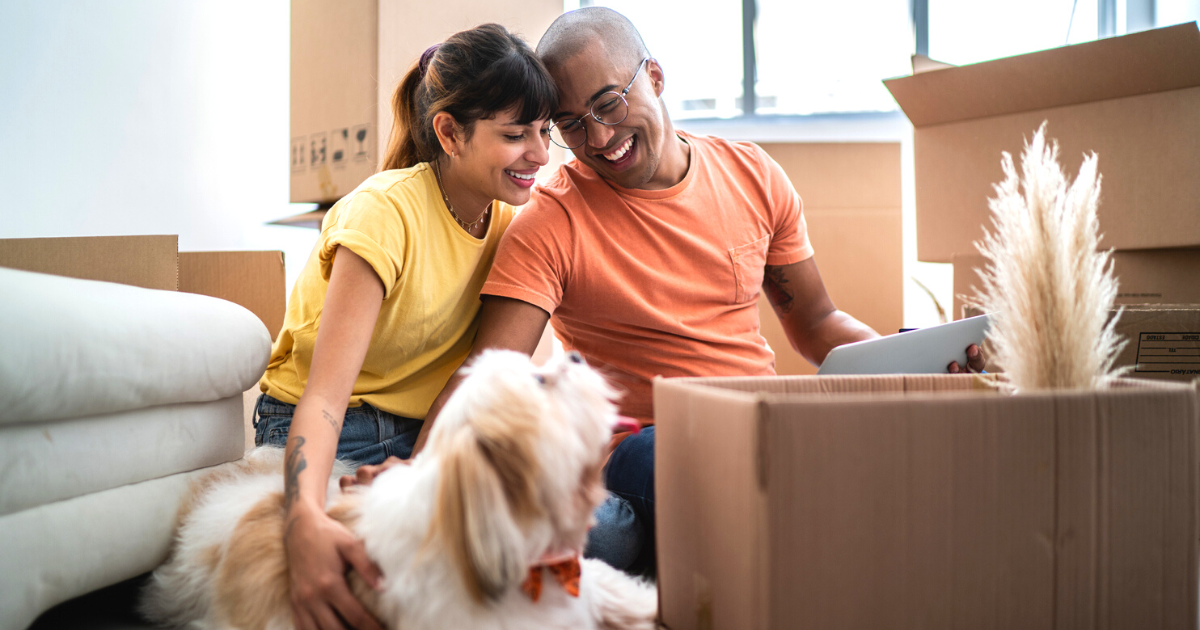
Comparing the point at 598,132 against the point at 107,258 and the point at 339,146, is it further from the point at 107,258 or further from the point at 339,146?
the point at 339,146

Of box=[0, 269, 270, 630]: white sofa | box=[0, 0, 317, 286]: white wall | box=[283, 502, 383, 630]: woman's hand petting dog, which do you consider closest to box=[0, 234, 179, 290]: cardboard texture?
box=[0, 269, 270, 630]: white sofa

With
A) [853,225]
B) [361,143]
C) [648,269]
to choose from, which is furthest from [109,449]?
[853,225]

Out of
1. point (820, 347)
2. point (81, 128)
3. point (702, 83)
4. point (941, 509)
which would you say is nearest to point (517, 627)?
point (941, 509)

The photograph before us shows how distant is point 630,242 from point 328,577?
2.91 ft

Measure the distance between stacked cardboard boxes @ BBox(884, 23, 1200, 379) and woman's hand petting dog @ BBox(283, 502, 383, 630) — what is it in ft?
4.19

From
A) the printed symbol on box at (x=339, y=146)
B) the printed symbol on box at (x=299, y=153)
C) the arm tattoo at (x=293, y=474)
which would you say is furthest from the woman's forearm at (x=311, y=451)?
the printed symbol on box at (x=299, y=153)

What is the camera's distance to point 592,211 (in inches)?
57.6

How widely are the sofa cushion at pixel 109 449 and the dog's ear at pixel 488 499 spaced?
50 cm

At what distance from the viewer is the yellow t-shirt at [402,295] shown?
1.15 metres

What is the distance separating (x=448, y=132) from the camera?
1272 millimetres

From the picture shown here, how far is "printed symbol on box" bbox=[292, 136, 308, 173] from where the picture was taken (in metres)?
2.43

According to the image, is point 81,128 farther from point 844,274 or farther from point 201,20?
point 844,274

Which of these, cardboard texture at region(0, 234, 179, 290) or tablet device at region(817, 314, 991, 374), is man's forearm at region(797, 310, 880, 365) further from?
cardboard texture at region(0, 234, 179, 290)

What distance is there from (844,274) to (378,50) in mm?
1710
